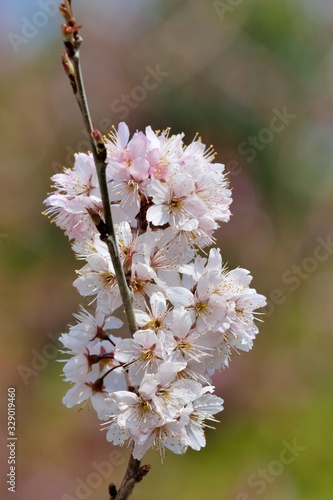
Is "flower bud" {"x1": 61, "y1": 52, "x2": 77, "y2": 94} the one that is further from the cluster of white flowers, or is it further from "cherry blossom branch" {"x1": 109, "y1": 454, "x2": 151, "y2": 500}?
→ "cherry blossom branch" {"x1": 109, "y1": 454, "x2": 151, "y2": 500}

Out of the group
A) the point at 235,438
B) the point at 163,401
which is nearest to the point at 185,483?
the point at 235,438

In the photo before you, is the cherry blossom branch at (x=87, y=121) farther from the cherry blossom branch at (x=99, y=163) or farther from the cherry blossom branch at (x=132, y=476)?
the cherry blossom branch at (x=132, y=476)

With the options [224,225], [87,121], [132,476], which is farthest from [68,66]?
[224,225]

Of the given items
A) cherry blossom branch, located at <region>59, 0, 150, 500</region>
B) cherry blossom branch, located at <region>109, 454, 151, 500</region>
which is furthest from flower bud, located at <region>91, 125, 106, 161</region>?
cherry blossom branch, located at <region>109, 454, 151, 500</region>

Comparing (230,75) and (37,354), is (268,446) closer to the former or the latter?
(37,354)

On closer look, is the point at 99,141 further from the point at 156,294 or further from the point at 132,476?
the point at 132,476
